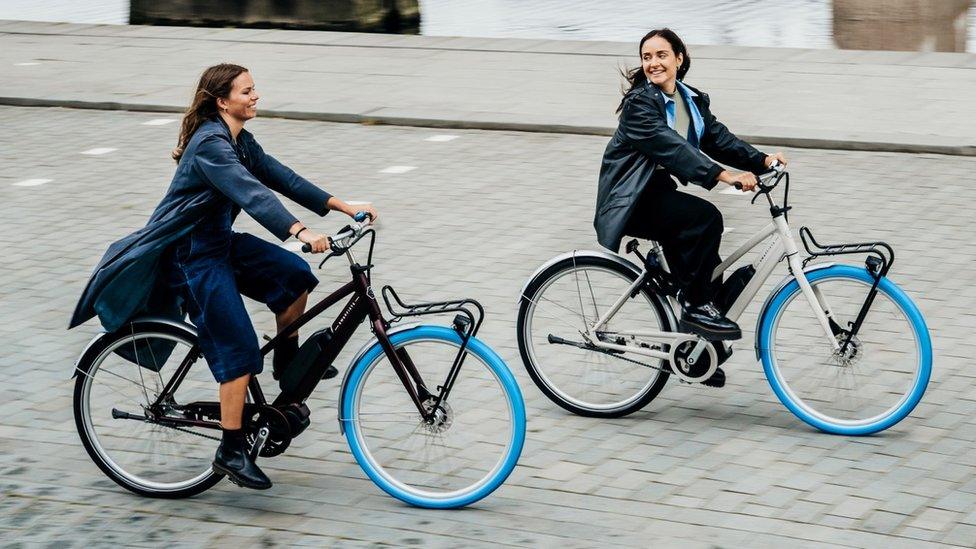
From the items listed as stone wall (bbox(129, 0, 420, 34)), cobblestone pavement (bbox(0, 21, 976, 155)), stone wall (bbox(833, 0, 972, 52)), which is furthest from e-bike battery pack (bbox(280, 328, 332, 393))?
stone wall (bbox(129, 0, 420, 34))

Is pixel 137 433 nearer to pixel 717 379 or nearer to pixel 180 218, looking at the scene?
pixel 180 218

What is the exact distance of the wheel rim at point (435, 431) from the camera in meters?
5.28

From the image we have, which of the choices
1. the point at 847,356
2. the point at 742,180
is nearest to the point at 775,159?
the point at 742,180

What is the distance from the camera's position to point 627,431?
613cm

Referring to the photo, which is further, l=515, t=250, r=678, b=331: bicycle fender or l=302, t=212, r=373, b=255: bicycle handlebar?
l=515, t=250, r=678, b=331: bicycle fender

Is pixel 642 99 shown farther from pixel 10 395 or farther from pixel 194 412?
pixel 10 395

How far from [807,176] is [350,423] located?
18.7 feet

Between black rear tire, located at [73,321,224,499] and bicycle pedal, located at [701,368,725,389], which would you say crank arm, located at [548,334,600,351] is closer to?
bicycle pedal, located at [701,368,725,389]

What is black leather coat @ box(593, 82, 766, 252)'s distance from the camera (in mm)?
5809

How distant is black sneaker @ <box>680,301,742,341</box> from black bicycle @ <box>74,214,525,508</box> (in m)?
1.08

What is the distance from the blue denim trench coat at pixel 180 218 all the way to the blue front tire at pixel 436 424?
2.24 ft

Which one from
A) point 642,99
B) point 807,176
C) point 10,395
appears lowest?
point 10,395

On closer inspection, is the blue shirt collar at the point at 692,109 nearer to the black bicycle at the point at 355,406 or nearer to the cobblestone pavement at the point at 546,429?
the cobblestone pavement at the point at 546,429

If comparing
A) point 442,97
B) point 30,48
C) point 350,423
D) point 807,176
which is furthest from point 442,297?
point 30,48
